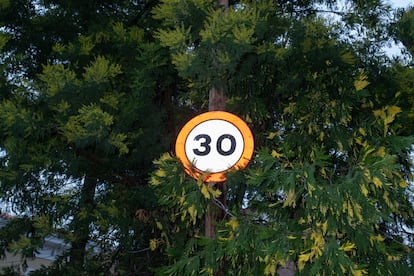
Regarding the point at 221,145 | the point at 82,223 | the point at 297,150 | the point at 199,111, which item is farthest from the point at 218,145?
the point at 82,223

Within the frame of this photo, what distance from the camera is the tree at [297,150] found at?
4.25 meters

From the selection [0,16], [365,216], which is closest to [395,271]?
[365,216]

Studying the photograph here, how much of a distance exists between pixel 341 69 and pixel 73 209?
11.9 ft

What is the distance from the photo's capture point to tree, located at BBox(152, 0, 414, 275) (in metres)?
4.25

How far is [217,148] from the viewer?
15.5 feet

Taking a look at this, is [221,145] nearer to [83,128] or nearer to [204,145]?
[204,145]

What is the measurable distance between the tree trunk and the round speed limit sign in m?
2.19

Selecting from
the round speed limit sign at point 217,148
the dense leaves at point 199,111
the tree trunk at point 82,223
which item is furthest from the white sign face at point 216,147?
the tree trunk at point 82,223

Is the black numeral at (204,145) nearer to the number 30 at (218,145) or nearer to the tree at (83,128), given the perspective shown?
the number 30 at (218,145)

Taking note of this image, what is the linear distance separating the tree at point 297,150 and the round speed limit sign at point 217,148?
0.11 metres

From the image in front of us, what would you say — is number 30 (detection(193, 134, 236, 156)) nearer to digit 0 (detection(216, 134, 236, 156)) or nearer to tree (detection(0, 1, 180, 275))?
digit 0 (detection(216, 134, 236, 156))

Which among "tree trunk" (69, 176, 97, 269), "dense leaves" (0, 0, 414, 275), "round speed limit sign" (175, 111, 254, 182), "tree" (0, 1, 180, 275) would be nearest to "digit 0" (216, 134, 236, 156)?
"round speed limit sign" (175, 111, 254, 182)

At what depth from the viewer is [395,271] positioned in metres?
4.74

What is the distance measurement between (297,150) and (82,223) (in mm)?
2827
